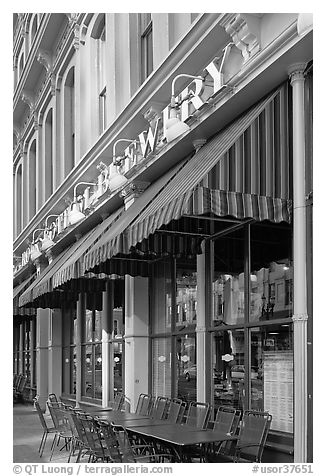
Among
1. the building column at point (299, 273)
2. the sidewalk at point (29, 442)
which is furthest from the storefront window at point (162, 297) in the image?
the building column at point (299, 273)

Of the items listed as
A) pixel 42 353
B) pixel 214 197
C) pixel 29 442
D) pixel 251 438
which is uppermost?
pixel 214 197

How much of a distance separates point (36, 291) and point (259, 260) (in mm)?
7791

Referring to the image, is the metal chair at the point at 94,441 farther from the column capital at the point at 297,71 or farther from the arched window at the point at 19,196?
the arched window at the point at 19,196

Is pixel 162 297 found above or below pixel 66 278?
below

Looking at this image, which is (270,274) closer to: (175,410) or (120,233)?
(120,233)

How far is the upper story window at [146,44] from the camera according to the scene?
14211 millimetres

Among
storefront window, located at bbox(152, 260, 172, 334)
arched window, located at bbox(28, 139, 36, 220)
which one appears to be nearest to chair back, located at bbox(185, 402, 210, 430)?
storefront window, located at bbox(152, 260, 172, 334)

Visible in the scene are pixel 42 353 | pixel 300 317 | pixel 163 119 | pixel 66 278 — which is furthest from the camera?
pixel 42 353

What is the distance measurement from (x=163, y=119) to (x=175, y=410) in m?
5.02

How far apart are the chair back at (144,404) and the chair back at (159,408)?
24 centimetres

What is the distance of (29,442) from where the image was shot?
50.0ft

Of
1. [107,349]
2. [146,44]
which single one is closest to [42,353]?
[107,349]
